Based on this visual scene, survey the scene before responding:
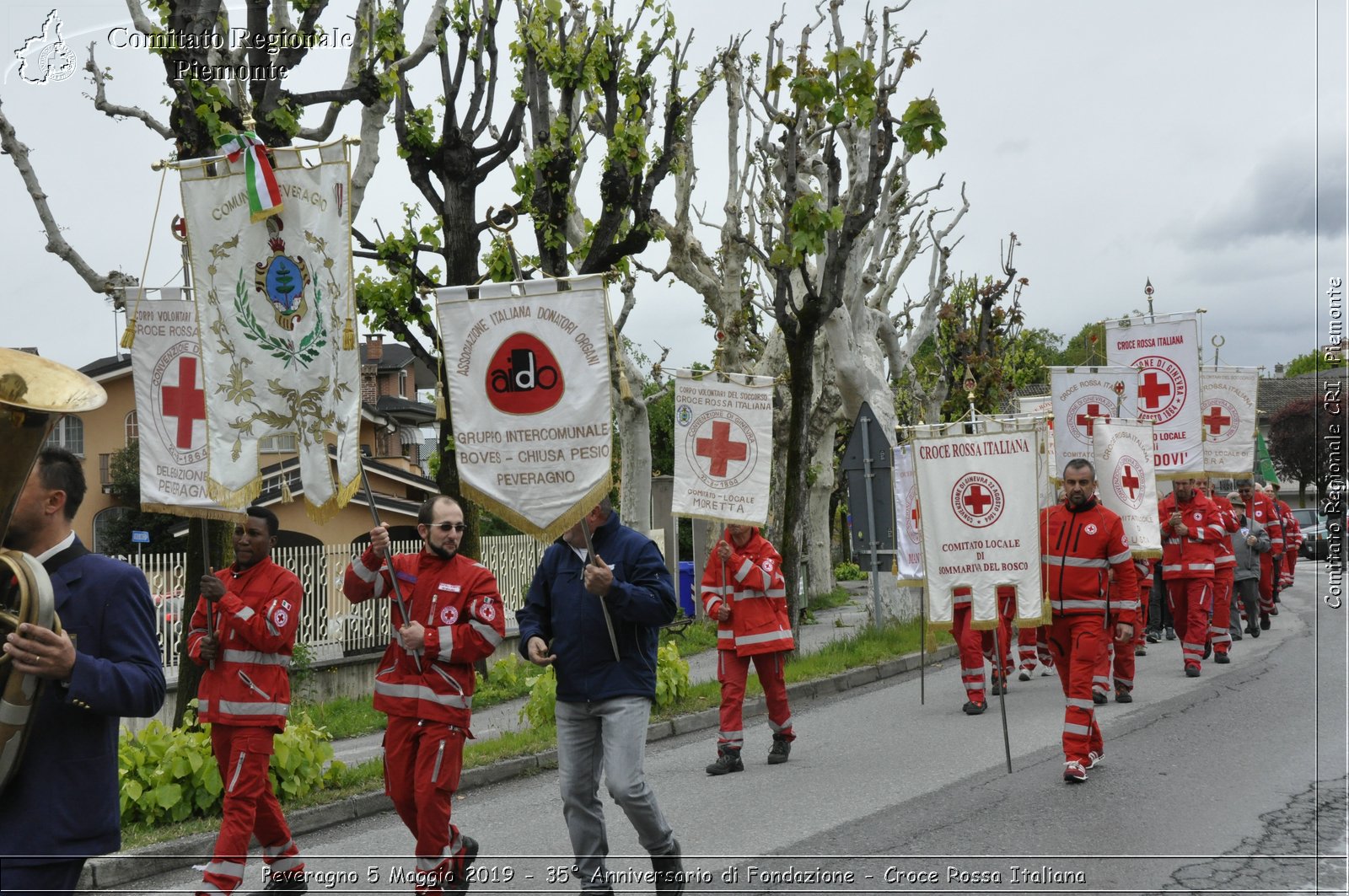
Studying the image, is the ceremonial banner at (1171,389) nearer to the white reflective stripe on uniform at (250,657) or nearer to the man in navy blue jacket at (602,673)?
the man in navy blue jacket at (602,673)

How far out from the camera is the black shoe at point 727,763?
973cm

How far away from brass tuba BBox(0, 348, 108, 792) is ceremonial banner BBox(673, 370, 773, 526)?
8.64 m

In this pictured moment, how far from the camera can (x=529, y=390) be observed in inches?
249

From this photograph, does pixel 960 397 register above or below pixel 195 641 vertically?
above

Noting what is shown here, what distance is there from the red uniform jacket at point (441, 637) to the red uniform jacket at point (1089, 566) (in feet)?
14.5

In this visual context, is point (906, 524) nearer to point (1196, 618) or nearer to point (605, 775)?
point (1196, 618)

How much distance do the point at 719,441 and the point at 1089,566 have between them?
452 cm

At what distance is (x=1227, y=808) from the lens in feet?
24.8

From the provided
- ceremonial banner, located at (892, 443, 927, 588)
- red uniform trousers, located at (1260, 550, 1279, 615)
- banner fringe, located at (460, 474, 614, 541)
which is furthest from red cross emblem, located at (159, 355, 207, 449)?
red uniform trousers, located at (1260, 550, 1279, 615)

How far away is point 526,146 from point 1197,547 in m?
9.56

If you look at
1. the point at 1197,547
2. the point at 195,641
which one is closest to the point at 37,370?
the point at 195,641

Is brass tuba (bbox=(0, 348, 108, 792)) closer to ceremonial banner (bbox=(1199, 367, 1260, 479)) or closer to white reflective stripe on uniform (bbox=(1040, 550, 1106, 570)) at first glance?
white reflective stripe on uniform (bbox=(1040, 550, 1106, 570))

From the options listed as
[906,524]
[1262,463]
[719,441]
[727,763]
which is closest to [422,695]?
[727,763]

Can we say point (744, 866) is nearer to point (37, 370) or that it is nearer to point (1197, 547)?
point (37, 370)
